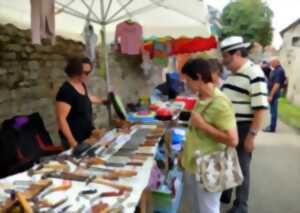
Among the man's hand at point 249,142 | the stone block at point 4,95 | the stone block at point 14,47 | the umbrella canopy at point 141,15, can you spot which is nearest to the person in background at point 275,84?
the umbrella canopy at point 141,15

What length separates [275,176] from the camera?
4.04 metres

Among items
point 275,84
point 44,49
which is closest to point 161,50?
point 275,84

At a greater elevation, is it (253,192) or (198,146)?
Answer: (198,146)

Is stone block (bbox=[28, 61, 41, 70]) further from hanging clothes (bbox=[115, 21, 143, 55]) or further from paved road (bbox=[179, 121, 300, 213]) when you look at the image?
paved road (bbox=[179, 121, 300, 213])

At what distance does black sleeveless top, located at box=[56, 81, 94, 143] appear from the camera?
8.59 feet

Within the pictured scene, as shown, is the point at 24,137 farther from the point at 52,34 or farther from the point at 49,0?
the point at 49,0

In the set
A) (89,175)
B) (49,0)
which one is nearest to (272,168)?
(89,175)

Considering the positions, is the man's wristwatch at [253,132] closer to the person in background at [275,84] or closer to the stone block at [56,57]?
the stone block at [56,57]

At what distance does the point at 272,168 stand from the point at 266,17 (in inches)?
857

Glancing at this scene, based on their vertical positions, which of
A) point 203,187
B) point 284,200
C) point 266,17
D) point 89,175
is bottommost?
point 284,200

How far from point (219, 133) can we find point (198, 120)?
6.1 inches

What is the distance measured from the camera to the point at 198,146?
1.99m

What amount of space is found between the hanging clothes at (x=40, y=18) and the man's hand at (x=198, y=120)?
3.72ft

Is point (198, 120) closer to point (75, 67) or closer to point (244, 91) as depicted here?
point (244, 91)
